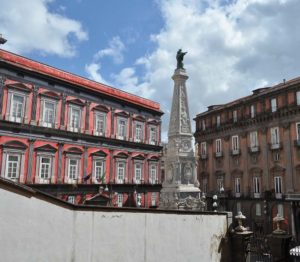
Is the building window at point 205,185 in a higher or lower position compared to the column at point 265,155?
lower

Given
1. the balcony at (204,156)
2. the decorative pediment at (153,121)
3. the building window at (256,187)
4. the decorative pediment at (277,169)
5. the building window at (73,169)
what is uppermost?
the decorative pediment at (153,121)

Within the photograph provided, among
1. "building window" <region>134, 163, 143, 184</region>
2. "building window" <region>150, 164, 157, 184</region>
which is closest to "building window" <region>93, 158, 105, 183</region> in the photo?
"building window" <region>134, 163, 143, 184</region>

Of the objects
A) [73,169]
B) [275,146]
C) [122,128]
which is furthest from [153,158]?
[275,146]

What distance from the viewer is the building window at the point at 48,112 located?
75.6 feet

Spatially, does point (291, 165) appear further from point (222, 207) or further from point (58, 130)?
point (58, 130)

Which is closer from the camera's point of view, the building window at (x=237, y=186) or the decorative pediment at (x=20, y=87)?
the decorative pediment at (x=20, y=87)

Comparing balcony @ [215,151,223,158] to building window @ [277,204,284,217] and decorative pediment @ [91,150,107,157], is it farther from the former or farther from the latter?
decorative pediment @ [91,150,107,157]

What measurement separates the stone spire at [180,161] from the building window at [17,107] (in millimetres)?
11082

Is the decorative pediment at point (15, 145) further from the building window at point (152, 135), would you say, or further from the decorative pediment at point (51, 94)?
the building window at point (152, 135)

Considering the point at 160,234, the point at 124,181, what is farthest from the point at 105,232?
the point at 124,181

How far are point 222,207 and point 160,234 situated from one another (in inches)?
1162

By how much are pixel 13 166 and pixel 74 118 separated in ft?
20.8

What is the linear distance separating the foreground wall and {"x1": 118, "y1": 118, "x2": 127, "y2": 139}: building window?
1878 cm

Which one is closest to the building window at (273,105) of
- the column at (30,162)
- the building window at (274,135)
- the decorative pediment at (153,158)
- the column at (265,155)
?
the building window at (274,135)
